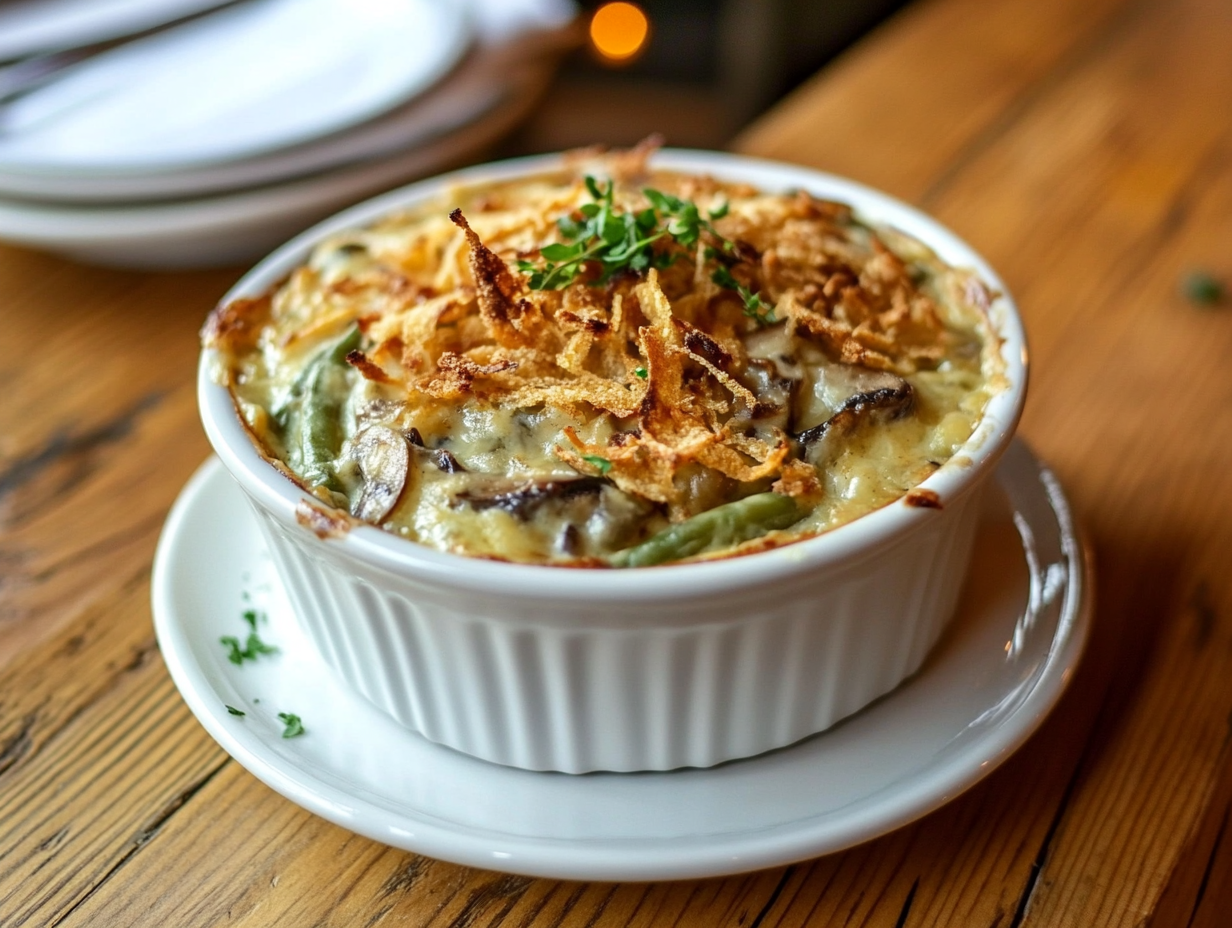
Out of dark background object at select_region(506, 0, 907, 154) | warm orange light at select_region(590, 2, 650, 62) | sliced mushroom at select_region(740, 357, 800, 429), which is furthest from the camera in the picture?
warm orange light at select_region(590, 2, 650, 62)

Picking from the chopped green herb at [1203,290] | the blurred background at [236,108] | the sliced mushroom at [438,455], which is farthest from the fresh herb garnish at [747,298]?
the chopped green herb at [1203,290]

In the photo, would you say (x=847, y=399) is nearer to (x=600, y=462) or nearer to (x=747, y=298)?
(x=747, y=298)

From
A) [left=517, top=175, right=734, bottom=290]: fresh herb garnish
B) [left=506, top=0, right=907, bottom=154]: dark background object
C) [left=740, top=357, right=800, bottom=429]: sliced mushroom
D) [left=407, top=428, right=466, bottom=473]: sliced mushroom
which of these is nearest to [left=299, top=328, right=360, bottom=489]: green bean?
[left=407, top=428, right=466, bottom=473]: sliced mushroom

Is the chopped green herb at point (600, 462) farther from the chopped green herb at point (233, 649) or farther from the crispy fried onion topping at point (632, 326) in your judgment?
the chopped green herb at point (233, 649)

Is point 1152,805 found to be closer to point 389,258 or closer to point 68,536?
point 389,258

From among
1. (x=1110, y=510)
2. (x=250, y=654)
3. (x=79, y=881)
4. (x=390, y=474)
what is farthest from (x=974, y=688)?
(x=79, y=881)

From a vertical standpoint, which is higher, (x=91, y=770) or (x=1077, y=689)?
(x=91, y=770)

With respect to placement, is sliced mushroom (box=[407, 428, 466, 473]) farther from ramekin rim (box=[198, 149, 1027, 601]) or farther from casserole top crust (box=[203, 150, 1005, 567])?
ramekin rim (box=[198, 149, 1027, 601])

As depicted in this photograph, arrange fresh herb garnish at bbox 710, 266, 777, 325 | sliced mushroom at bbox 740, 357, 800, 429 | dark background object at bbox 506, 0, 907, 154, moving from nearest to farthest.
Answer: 1. sliced mushroom at bbox 740, 357, 800, 429
2. fresh herb garnish at bbox 710, 266, 777, 325
3. dark background object at bbox 506, 0, 907, 154
